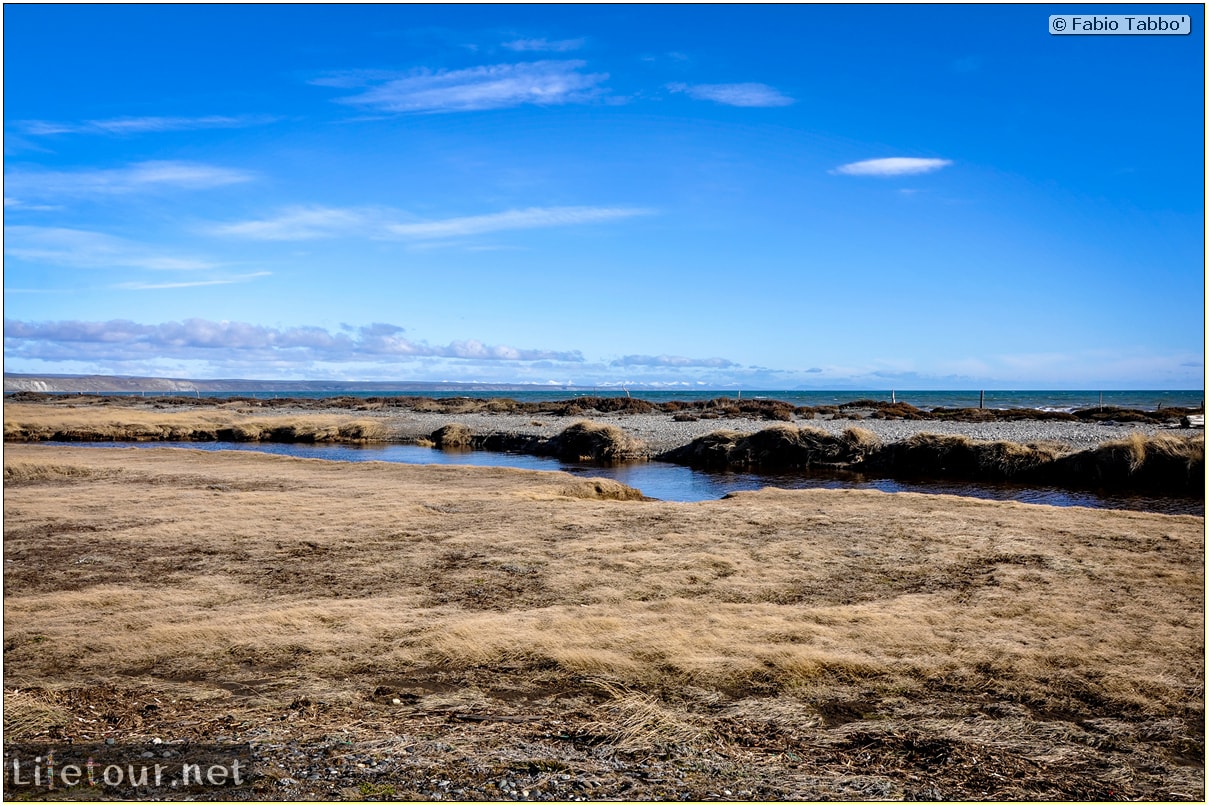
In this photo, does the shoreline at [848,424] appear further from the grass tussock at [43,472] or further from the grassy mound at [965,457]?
the grass tussock at [43,472]

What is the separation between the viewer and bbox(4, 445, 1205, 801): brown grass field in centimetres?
534

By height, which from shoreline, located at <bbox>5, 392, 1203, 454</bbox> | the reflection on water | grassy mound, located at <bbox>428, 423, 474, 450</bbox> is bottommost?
the reflection on water

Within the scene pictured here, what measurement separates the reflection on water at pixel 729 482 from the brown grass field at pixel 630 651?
9.01 meters

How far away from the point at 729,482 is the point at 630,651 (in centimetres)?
2072

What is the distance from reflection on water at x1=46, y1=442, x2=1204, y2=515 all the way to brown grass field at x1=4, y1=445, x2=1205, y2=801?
9.01 m

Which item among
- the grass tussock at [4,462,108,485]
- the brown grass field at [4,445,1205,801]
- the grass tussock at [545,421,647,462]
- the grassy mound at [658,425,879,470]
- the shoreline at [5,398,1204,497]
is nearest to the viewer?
the brown grass field at [4,445,1205,801]

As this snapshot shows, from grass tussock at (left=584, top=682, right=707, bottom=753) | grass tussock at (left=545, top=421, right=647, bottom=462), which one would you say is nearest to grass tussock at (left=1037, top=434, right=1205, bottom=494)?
grass tussock at (left=545, top=421, right=647, bottom=462)

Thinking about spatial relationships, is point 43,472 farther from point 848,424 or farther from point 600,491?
point 848,424

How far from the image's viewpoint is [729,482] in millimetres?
27938

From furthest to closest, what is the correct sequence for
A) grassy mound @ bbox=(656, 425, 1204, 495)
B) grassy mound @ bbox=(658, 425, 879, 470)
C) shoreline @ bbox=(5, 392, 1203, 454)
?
shoreline @ bbox=(5, 392, 1203, 454)
grassy mound @ bbox=(658, 425, 879, 470)
grassy mound @ bbox=(656, 425, 1204, 495)

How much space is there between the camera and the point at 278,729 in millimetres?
5738

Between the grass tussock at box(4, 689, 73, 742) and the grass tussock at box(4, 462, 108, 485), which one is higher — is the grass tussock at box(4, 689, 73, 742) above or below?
below

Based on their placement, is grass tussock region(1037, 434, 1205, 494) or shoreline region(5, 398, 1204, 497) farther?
shoreline region(5, 398, 1204, 497)

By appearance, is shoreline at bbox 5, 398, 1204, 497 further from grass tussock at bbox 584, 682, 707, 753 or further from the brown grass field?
grass tussock at bbox 584, 682, 707, 753
